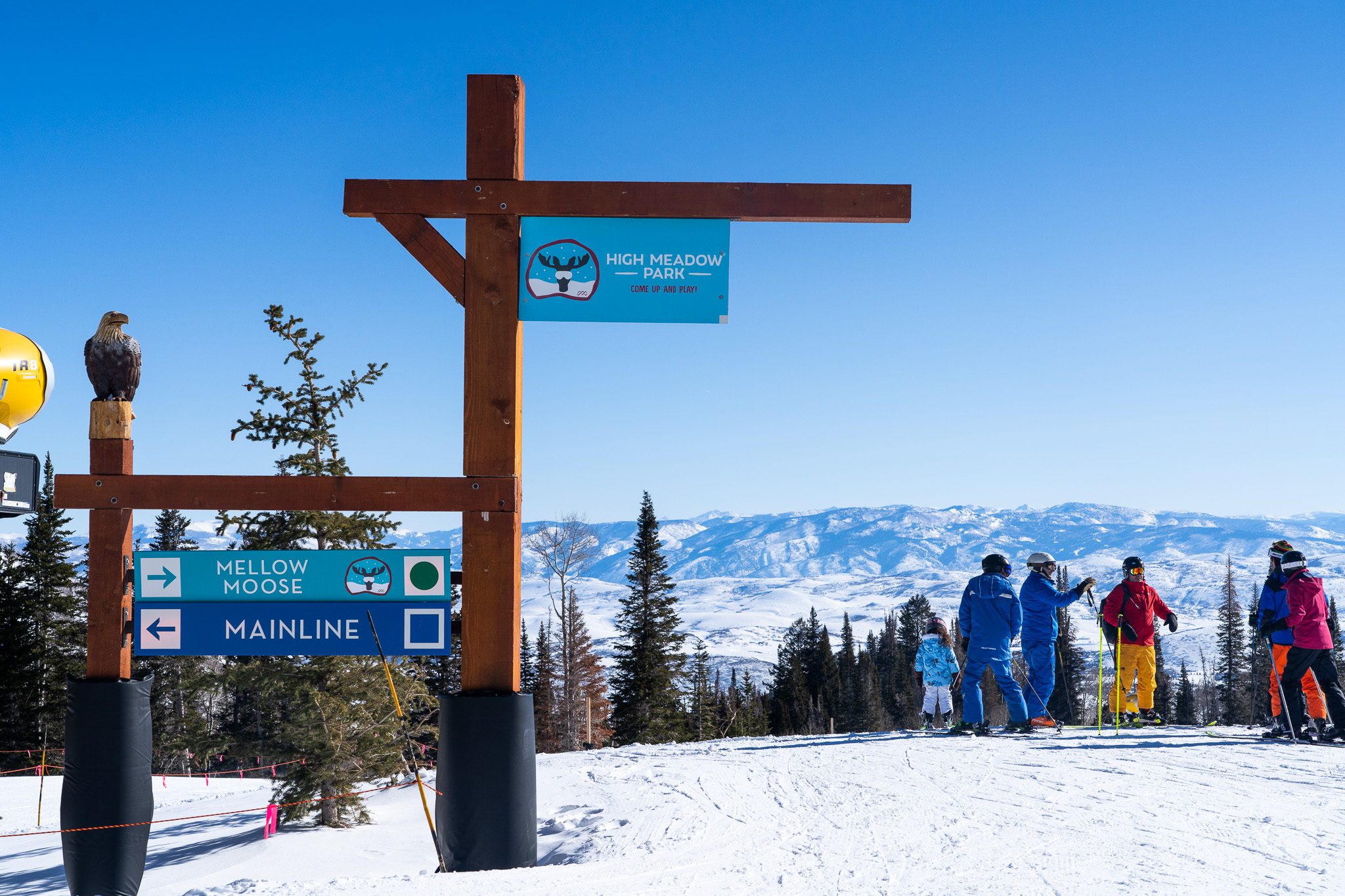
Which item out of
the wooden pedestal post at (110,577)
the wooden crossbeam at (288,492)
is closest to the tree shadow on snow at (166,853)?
the wooden pedestal post at (110,577)

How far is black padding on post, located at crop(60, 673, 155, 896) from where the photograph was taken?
229 inches

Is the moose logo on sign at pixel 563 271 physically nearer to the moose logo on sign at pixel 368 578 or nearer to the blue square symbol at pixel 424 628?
the moose logo on sign at pixel 368 578

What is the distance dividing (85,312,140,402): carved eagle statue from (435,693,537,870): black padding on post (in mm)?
2869

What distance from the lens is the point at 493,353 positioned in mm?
5902

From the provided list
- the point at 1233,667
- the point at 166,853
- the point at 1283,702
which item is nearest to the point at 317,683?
the point at 166,853

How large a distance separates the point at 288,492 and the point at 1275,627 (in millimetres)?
9703

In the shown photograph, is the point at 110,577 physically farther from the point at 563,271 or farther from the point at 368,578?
the point at 563,271

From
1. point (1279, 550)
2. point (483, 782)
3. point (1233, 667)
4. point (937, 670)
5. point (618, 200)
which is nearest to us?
point (483, 782)

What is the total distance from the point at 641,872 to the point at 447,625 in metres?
1.95

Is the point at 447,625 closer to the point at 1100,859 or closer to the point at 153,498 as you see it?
the point at 153,498

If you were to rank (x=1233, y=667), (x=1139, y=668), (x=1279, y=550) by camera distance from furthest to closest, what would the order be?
(x=1233, y=667)
(x=1139, y=668)
(x=1279, y=550)

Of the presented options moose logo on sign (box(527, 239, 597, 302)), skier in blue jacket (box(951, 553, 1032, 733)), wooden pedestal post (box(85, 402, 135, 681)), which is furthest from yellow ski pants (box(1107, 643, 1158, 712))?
wooden pedestal post (box(85, 402, 135, 681))

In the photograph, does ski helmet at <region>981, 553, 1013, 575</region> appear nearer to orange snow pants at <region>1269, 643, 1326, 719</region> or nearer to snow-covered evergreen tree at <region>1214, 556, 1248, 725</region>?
orange snow pants at <region>1269, 643, 1326, 719</region>

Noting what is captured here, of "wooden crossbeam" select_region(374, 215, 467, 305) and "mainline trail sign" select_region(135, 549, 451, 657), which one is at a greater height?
"wooden crossbeam" select_region(374, 215, 467, 305)
